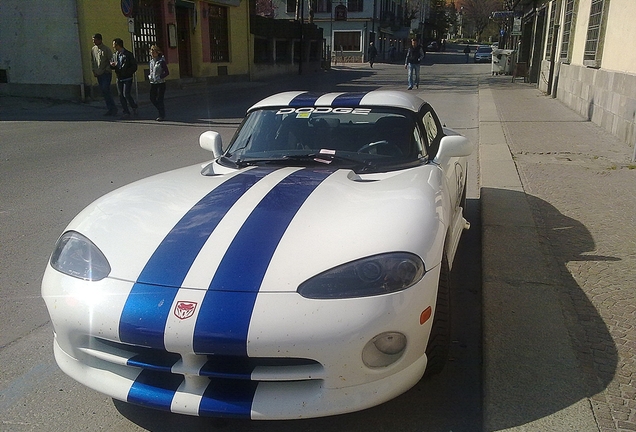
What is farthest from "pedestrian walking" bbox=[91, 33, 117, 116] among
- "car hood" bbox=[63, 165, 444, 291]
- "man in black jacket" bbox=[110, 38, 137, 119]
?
"car hood" bbox=[63, 165, 444, 291]

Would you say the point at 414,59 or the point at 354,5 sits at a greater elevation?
the point at 354,5

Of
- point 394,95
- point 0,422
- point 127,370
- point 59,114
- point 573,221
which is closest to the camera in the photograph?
point 127,370

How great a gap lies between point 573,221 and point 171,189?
3.68 metres

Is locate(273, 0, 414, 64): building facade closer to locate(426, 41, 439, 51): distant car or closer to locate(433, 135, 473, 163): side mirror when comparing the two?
locate(426, 41, 439, 51): distant car

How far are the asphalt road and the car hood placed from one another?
69cm

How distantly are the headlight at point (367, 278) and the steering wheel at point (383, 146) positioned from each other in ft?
4.68

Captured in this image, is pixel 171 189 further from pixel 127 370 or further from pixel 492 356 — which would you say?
pixel 492 356

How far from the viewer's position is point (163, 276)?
7.59ft

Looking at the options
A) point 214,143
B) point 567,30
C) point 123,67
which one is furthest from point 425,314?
point 567,30

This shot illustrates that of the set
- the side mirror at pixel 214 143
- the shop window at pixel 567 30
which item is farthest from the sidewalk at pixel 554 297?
the shop window at pixel 567 30

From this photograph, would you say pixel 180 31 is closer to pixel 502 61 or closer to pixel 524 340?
pixel 502 61

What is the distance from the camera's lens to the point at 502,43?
54.1m

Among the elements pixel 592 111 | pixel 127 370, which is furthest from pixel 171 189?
pixel 592 111

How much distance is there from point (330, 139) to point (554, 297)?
1.73 meters
